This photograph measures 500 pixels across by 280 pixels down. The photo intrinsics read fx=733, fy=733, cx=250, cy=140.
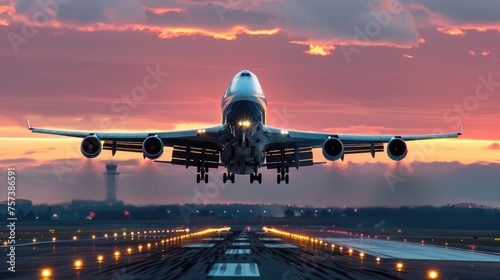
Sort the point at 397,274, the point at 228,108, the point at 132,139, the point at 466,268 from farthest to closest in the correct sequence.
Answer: the point at 132,139 → the point at 228,108 → the point at 466,268 → the point at 397,274

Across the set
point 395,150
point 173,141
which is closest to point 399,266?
point 395,150

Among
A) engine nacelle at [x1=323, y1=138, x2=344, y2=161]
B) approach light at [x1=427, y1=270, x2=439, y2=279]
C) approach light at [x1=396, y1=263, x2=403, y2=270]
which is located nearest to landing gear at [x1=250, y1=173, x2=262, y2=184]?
engine nacelle at [x1=323, y1=138, x2=344, y2=161]

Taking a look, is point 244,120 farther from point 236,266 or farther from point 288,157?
point 288,157

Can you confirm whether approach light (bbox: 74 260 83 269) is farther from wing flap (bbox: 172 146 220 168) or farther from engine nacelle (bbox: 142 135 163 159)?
wing flap (bbox: 172 146 220 168)

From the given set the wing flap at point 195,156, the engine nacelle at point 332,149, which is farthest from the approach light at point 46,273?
the engine nacelle at point 332,149

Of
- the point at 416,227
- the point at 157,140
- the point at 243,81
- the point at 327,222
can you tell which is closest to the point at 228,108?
the point at 243,81

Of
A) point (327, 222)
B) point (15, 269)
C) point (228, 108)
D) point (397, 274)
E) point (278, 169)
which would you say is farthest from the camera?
point (327, 222)

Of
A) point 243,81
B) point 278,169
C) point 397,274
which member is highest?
point 243,81

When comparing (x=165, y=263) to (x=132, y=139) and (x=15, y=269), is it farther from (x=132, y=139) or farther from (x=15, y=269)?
(x=132, y=139)
